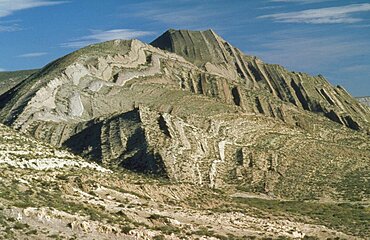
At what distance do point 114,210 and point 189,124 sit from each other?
4592 centimetres

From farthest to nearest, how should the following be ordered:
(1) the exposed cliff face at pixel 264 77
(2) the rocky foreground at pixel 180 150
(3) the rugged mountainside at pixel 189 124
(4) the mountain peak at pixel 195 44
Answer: (4) the mountain peak at pixel 195 44 < (1) the exposed cliff face at pixel 264 77 < (3) the rugged mountainside at pixel 189 124 < (2) the rocky foreground at pixel 180 150

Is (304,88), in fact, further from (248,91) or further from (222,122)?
(222,122)

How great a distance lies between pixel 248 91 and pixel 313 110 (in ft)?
66.8

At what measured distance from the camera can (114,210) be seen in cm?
4000

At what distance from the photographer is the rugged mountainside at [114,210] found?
3366 cm

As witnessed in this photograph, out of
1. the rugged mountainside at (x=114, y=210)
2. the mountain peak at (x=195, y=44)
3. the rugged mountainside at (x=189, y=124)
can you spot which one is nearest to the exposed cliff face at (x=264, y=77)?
the mountain peak at (x=195, y=44)

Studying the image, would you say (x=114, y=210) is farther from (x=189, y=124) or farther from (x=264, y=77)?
(x=264, y=77)

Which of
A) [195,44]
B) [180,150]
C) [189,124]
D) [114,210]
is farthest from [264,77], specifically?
[114,210]

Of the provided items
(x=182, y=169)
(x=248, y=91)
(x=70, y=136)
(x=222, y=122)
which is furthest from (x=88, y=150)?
(x=248, y=91)

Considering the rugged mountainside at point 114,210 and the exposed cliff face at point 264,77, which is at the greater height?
the exposed cliff face at point 264,77

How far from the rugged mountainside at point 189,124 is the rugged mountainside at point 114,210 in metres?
14.0

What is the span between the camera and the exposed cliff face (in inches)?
5261

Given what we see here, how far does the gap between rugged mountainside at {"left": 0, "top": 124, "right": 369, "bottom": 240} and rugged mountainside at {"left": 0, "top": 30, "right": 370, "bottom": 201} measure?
45.9 ft

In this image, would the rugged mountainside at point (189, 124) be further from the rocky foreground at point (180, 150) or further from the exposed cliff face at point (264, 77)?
the exposed cliff face at point (264, 77)
